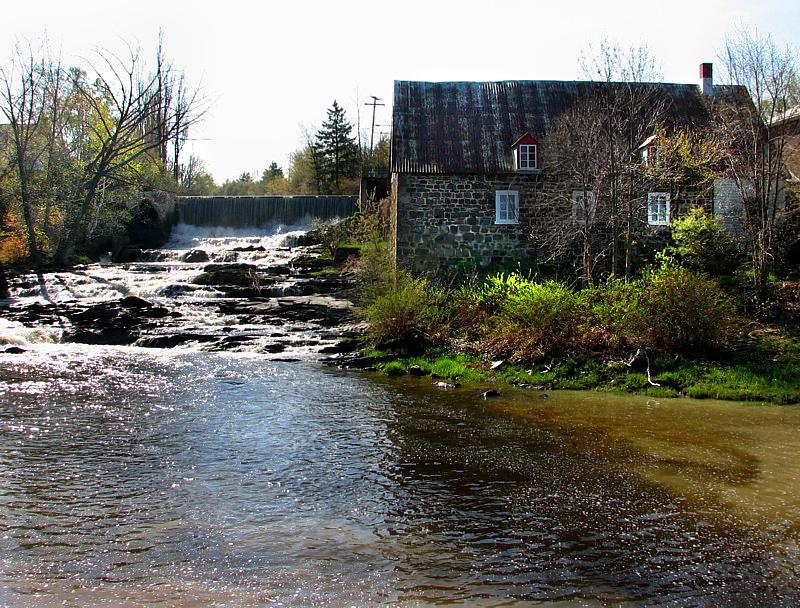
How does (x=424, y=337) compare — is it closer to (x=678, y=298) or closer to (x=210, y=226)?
(x=678, y=298)

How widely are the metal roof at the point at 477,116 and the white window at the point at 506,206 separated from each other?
2.45 feet

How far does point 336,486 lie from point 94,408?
5.34 m

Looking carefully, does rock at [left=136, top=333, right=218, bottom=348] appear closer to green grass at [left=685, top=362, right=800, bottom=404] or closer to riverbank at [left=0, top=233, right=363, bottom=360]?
riverbank at [left=0, top=233, right=363, bottom=360]

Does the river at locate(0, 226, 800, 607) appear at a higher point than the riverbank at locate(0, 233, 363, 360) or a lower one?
lower

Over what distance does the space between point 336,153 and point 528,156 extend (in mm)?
25370

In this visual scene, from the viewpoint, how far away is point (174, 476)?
7.17 meters

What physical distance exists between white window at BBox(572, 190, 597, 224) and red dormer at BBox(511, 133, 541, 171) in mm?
1761

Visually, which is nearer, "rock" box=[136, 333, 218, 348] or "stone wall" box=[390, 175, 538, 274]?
"rock" box=[136, 333, 218, 348]

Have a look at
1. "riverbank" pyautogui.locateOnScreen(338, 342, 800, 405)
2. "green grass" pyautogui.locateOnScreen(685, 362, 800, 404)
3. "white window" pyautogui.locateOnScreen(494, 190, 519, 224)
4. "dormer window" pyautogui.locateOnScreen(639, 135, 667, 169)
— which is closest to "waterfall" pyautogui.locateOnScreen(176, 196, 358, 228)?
"white window" pyautogui.locateOnScreen(494, 190, 519, 224)

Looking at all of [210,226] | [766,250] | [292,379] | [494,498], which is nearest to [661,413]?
[494,498]

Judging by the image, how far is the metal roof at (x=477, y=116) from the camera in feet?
67.6

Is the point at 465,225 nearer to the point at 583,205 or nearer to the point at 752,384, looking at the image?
the point at 583,205

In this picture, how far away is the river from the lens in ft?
15.9

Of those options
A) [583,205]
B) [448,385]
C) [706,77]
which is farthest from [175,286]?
[706,77]
